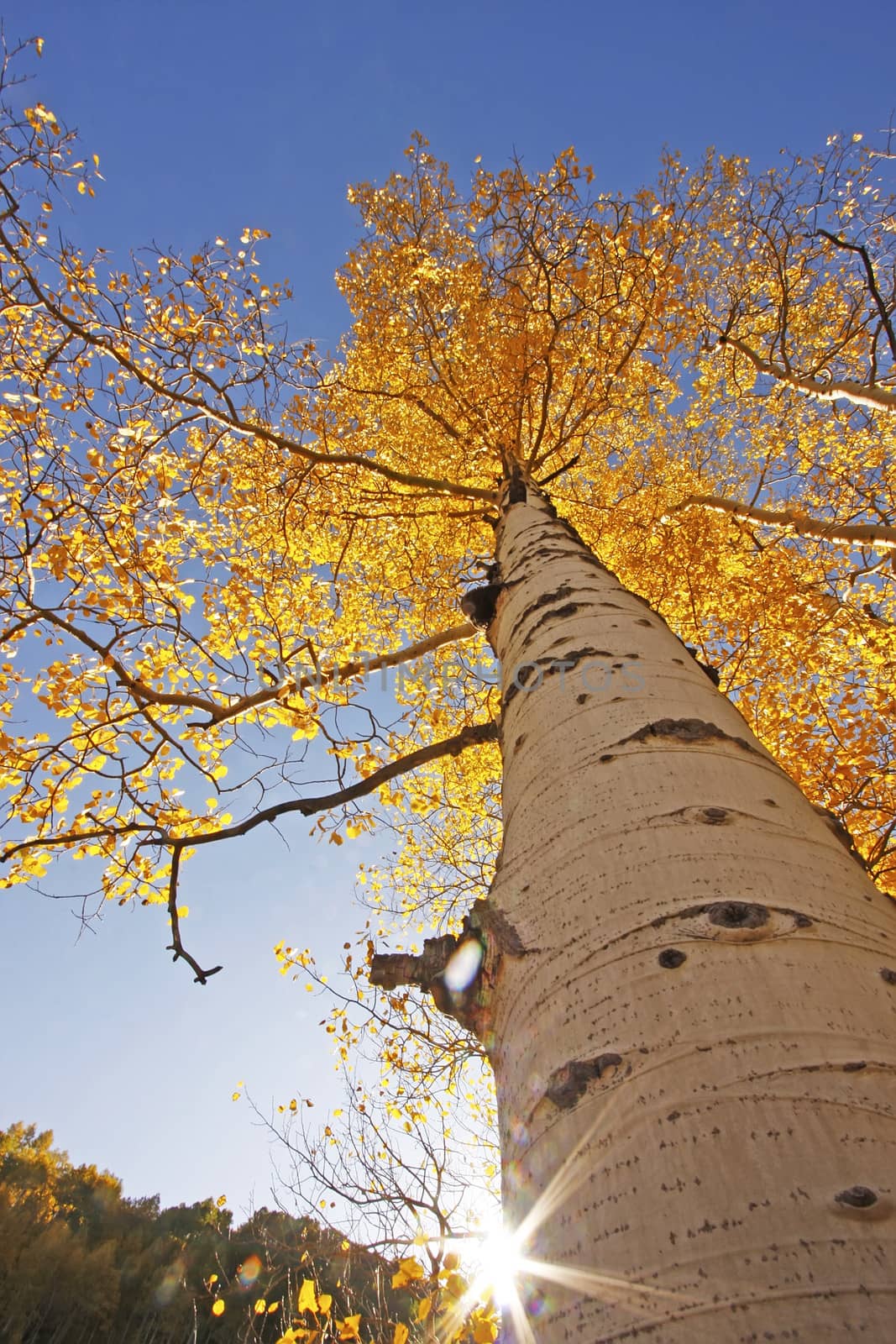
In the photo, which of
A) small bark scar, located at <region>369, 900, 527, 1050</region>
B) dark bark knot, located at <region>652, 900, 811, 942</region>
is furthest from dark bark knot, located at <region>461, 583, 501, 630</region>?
dark bark knot, located at <region>652, 900, 811, 942</region>

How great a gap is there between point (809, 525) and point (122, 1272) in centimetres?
3206

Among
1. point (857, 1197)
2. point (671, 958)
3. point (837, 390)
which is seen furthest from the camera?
point (837, 390)

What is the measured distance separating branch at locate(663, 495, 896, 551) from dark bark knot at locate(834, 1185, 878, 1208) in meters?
4.55

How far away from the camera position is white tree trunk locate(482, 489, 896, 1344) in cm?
49

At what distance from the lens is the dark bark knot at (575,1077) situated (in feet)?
2.28

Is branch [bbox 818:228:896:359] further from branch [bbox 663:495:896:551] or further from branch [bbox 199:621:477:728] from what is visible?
branch [bbox 199:621:477:728]

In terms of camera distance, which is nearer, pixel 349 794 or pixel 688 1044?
pixel 688 1044

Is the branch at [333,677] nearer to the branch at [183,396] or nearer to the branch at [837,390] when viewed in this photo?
the branch at [183,396]

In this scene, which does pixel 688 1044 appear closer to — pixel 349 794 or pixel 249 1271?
pixel 349 794

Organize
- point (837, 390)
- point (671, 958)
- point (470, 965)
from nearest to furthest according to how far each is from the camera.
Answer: point (671, 958), point (470, 965), point (837, 390)

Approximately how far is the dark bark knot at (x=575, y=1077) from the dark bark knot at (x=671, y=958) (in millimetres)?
121

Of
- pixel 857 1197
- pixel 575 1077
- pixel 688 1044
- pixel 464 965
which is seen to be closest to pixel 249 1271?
pixel 464 965

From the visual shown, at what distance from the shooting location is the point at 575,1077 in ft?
2.35

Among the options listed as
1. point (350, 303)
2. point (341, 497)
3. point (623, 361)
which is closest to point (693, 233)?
point (623, 361)
